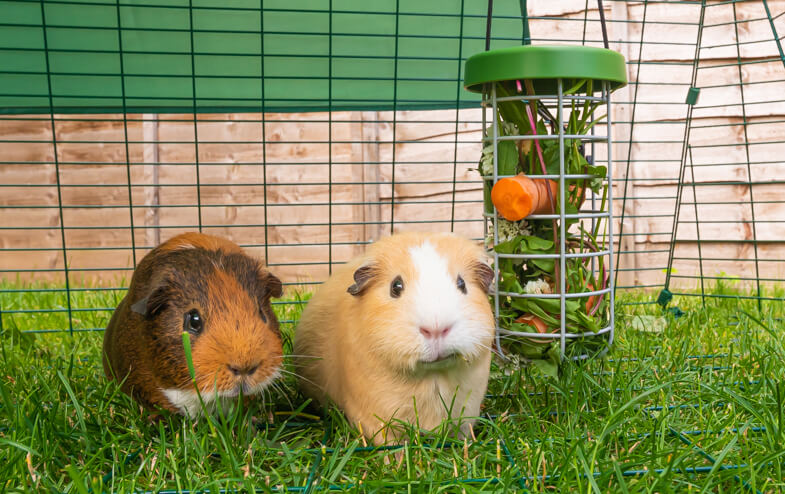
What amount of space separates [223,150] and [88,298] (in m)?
1.73

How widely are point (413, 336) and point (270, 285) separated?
0.53 m

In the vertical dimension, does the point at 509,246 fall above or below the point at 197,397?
above

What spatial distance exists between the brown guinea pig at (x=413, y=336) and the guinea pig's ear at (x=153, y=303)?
50 centimetres

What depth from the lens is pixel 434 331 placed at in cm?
162

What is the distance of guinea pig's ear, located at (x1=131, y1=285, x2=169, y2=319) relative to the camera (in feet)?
5.82

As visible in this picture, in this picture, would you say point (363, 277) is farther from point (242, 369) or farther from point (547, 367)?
point (547, 367)

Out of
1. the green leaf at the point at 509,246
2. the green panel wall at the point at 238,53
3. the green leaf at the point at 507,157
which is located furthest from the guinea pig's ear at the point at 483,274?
the green panel wall at the point at 238,53

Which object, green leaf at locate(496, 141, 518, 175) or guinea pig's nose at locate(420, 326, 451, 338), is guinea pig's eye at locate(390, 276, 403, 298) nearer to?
guinea pig's nose at locate(420, 326, 451, 338)

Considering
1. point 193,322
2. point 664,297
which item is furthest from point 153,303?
point 664,297

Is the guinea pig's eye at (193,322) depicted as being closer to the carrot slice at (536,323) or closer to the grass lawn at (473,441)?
the grass lawn at (473,441)

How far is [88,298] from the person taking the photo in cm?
397

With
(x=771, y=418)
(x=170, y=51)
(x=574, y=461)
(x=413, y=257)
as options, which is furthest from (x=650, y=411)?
(x=170, y=51)

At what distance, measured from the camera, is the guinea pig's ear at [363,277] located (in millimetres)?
1824

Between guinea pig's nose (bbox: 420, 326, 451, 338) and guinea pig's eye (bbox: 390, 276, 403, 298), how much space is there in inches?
6.1
